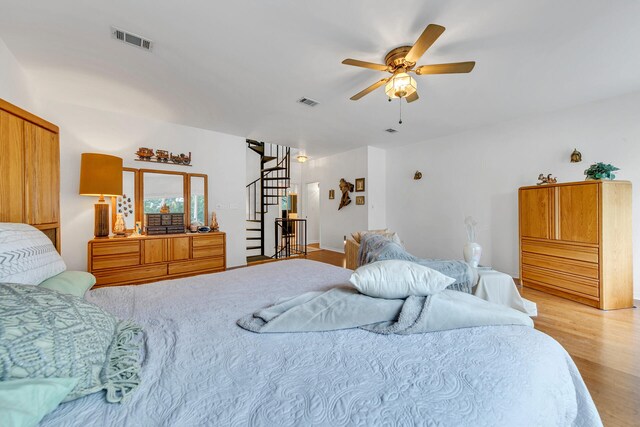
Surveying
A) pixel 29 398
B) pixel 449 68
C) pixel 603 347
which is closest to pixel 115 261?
pixel 29 398

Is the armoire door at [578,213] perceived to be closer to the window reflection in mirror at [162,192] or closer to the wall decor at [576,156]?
the wall decor at [576,156]

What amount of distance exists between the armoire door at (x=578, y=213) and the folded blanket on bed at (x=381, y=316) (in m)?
2.84

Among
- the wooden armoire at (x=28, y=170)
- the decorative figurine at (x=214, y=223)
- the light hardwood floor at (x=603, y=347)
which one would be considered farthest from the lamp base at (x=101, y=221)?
the light hardwood floor at (x=603, y=347)

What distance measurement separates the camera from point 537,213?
3367 mm

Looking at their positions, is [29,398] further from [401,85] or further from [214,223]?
[214,223]

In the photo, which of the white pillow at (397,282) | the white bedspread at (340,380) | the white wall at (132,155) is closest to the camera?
the white bedspread at (340,380)

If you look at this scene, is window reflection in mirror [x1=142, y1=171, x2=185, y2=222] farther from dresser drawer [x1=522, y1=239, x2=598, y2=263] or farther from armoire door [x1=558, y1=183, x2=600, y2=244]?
armoire door [x1=558, y1=183, x2=600, y2=244]

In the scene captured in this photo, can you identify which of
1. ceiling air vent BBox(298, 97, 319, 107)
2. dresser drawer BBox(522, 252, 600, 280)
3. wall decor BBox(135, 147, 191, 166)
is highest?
ceiling air vent BBox(298, 97, 319, 107)

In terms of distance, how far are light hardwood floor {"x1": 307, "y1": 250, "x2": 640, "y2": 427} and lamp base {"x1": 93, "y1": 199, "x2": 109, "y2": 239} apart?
483 cm

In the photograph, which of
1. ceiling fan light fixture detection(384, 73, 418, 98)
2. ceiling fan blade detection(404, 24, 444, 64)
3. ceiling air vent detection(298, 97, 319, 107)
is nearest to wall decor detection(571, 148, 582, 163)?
ceiling fan light fixture detection(384, 73, 418, 98)

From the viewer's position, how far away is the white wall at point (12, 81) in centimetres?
214

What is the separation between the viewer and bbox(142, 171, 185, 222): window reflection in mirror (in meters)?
3.79

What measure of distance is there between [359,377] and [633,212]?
4424 millimetres

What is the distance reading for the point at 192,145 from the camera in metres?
4.21
